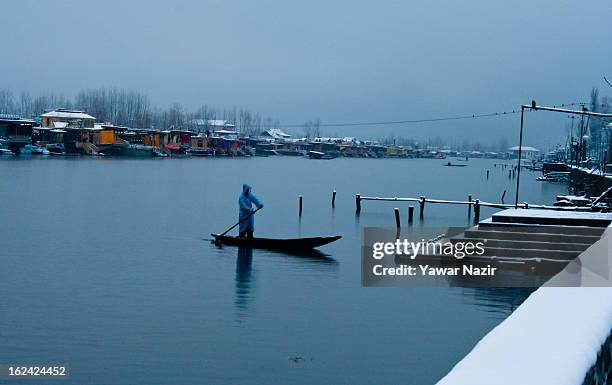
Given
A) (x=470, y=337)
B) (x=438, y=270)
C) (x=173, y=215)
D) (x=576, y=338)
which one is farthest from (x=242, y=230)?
(x=576, y=338)

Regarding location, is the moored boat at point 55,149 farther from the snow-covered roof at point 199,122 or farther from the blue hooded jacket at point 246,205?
the blue hooded jacket at point 246,205

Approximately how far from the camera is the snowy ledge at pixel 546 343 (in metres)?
3.73

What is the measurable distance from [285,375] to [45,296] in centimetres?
716

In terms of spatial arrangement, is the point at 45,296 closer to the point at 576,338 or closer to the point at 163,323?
A: the point at 163,323

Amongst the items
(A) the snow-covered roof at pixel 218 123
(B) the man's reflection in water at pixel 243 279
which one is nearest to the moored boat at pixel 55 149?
(A) the snow-covered roof at pixel 218 123

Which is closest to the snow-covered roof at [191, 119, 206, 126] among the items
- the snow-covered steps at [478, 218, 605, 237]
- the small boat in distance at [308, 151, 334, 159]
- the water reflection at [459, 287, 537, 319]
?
the small boat in distance at [308, 151, 334, 159]

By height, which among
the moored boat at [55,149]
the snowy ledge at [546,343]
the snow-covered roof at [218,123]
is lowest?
the moored boat at [55,149]

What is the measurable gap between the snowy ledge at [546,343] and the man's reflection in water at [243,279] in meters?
9.13

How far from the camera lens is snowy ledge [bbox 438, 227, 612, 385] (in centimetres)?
373

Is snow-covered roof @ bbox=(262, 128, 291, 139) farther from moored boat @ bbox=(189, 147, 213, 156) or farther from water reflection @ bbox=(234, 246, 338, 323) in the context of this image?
water reflection @ bbox=(234, 246, 338, 323)

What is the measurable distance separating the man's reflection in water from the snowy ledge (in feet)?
30.0

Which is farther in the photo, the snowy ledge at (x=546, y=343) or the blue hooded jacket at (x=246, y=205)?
the blue hooded jacket at (x=246, y=205)

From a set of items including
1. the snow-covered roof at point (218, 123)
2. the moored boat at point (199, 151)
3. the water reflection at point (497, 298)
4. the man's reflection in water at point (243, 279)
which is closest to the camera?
the water reflection at point (497, 298)

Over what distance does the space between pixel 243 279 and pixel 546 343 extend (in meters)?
14.4
